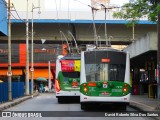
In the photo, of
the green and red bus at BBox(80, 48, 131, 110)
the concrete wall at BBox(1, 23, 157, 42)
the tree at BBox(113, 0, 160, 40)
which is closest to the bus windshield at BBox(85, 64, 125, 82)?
the green and red bus at BBox(80, 48, 131, 110)

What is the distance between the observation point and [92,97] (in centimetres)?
2383

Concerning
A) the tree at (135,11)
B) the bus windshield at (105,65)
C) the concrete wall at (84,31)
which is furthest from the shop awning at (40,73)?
the bus windshield at (105,65)

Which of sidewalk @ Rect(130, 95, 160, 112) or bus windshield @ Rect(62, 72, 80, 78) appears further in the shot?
bus windshield @ Rect(62, 72, 80, 78)

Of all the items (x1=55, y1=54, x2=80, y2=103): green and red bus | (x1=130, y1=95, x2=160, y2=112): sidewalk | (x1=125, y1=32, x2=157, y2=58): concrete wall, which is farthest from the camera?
(x1=125, y1=32, x2=157, y2=58): concrete wall

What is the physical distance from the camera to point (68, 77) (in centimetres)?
3262

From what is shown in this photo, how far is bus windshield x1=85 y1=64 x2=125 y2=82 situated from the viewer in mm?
24016

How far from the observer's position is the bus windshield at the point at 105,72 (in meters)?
24.0

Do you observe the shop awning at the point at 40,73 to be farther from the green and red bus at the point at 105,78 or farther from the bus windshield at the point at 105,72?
the bus windshield at the point at 105,72

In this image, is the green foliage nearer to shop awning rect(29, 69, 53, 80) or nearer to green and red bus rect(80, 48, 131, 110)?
green and red bus rect(80, 48, 131, 110)

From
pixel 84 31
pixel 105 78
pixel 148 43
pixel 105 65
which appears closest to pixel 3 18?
pixel 148 43

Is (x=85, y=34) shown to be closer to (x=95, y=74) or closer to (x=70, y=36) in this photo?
(x=70, y=36)

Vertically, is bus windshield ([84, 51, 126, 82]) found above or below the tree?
below

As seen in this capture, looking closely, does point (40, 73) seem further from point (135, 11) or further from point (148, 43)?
point (135, 11)

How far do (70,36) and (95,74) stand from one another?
31.7 metres
